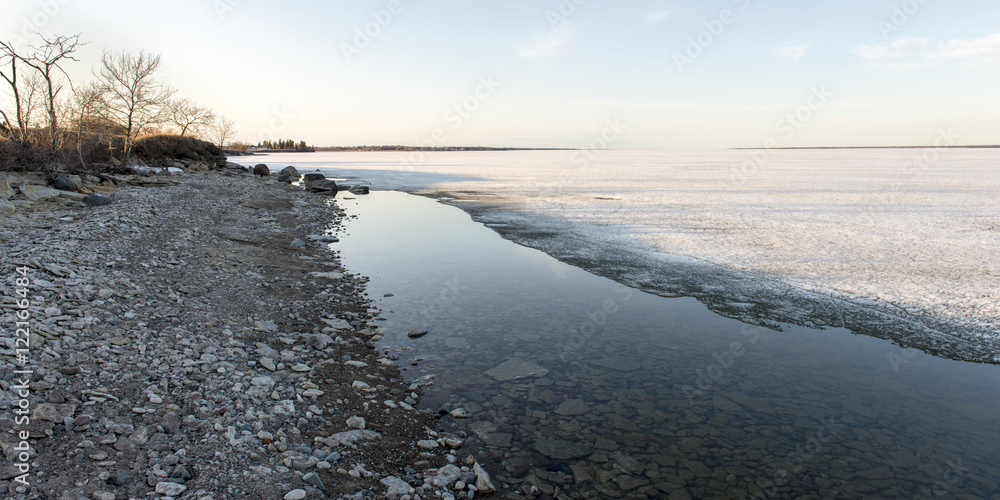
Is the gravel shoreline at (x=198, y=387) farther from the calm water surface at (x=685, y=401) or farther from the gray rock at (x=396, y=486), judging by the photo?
the calm water surface at (x=685, y=401)

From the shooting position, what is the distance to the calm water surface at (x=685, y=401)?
14.9 feet

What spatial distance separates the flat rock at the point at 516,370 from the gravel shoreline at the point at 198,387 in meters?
0.97

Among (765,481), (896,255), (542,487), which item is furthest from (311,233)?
(896,255)

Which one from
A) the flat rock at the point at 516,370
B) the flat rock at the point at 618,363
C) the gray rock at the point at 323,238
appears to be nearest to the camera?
the flat rock at the point at 516,370

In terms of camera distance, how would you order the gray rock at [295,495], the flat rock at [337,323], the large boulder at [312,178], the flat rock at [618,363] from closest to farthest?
the gray rock at [295,495], the flat rock at [618,363], the flat rock at [337,323], the large boulder at [312,178]

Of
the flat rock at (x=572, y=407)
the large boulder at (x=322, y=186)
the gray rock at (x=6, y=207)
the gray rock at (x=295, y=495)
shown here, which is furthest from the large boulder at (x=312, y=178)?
the gray rock at (x=295, y=495)

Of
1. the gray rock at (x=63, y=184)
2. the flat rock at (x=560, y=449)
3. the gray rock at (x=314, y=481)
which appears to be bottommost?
the flat rock at (x=560, y=449)

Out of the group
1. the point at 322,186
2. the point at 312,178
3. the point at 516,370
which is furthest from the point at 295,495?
the point at 312,178

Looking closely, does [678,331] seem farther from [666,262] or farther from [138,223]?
[138,223]

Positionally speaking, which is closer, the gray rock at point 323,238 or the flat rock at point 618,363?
the flat rock at point 618,363

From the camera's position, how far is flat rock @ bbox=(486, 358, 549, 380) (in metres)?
6.56

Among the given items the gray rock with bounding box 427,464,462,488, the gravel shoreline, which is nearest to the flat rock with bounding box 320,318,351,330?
the gravel shoreline

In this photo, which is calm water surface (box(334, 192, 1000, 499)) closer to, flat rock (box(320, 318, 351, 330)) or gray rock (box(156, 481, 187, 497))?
flat rock (box(320, 318, 351, 330))

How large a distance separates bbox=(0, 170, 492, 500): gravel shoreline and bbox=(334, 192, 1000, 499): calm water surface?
745 millimetres
